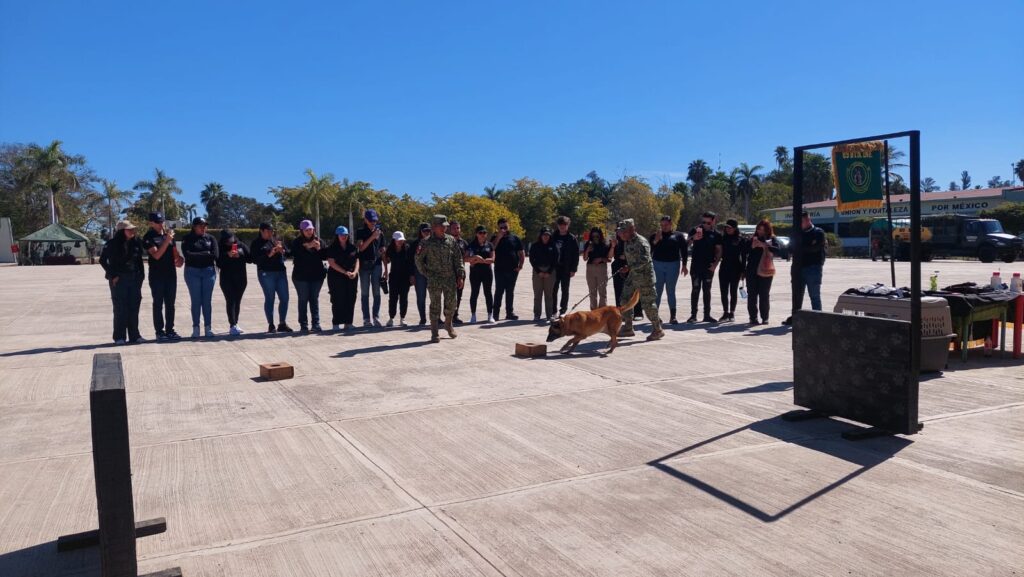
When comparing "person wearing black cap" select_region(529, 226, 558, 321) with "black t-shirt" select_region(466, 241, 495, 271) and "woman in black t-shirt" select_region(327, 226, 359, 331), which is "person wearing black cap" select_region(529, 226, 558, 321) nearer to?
"black t-shirt" select_region(466, 241, 495, 271)

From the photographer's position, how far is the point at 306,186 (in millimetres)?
76812

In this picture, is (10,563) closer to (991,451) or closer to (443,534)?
(443,534)

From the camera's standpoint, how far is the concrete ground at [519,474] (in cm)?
342

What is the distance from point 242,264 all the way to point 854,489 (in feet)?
31.5

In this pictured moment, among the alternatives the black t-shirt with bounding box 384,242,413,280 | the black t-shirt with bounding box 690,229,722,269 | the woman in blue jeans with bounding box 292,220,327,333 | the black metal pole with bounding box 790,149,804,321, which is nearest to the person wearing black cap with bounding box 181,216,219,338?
the woman in blue jeans with bounding box 292,220,327,333

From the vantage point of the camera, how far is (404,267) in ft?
39.6

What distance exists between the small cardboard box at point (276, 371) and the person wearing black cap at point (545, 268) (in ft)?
17.8

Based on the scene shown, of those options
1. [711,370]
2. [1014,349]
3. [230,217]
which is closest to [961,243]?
[1014,349]

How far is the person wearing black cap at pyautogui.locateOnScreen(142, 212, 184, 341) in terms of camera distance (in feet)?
33.9

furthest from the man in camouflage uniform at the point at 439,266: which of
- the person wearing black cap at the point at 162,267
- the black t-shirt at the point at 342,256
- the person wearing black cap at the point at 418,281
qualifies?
the person wearing black cap at the point at 162,267

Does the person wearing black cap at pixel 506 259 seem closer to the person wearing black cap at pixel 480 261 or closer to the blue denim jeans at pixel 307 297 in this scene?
the person wearing black cap at pixel 480 261

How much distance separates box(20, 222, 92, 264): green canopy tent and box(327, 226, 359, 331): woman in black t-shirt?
50.0 meters

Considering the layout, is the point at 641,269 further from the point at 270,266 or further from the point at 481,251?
the point at 270,266

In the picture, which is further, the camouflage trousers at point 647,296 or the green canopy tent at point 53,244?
the green canopy tent at point 53,244
